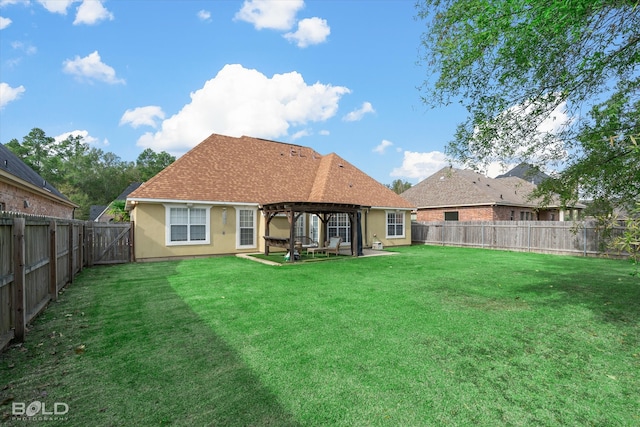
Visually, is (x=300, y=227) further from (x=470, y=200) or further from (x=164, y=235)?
(x=470, y=200)

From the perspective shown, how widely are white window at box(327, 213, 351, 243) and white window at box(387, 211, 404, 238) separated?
3338 mm

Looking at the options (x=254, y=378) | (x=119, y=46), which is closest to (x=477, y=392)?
(x=254, y=378)

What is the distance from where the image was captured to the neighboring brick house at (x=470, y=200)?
854 inches

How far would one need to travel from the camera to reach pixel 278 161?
18.0m

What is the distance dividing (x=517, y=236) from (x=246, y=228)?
15518mm

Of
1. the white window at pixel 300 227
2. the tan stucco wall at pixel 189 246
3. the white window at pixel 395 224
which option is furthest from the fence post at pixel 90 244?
the white window at pixel 395 224

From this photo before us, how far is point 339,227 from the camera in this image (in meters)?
16.8

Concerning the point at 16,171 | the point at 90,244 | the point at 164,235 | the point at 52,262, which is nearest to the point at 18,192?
the point at 16,171

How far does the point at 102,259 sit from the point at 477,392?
44.6 ft

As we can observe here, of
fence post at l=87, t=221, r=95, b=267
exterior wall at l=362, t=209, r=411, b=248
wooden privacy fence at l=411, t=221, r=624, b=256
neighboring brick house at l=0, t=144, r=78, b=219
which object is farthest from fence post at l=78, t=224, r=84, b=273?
wooden privacy fence at l=411, t=221, r=624, b=256

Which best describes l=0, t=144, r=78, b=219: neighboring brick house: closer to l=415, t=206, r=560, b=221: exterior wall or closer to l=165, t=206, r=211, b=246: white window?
l=165, t=206, r=211, b=246: white window

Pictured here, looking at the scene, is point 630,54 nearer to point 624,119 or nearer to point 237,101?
point 624,119

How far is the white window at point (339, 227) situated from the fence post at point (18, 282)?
13004mm

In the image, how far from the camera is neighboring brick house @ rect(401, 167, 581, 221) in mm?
21698
